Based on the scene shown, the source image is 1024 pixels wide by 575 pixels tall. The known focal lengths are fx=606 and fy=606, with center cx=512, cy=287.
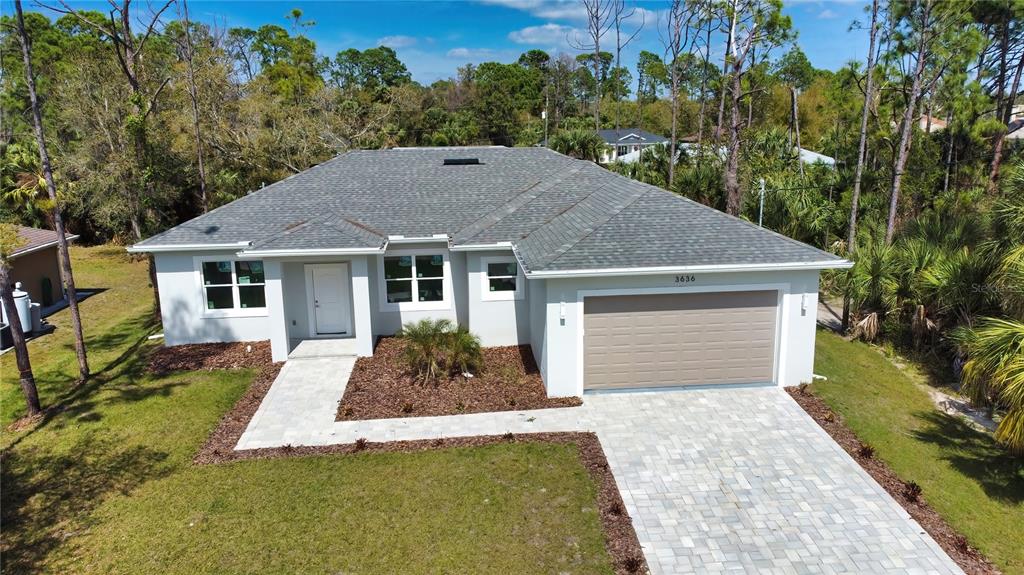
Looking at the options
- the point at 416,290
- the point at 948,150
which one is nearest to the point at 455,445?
the point at 416,290

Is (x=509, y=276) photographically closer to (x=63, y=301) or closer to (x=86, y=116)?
(x=63, y=301)

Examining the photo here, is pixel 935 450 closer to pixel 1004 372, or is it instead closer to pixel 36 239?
pixel 1004 372

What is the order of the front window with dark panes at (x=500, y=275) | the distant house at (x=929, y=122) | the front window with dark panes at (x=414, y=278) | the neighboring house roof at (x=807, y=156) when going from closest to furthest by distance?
the front window with dark panes at (x=500, y=275), the front window with dark panes at (x=414, y=278), the distant house at (x=929, y=122), the neighboring house roof at (x=807, y=156)

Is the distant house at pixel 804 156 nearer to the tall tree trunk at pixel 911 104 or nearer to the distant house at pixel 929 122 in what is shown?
the distant house at pixel 929 122

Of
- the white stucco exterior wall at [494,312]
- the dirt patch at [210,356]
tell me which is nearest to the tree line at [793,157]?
the dirt patch at [210,356]

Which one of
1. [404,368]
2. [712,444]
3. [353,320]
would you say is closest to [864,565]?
[712,444]

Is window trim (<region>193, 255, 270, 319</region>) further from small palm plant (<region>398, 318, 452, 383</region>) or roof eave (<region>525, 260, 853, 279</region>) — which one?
roof eave (<region>525, 260, 853, 279</region>)
